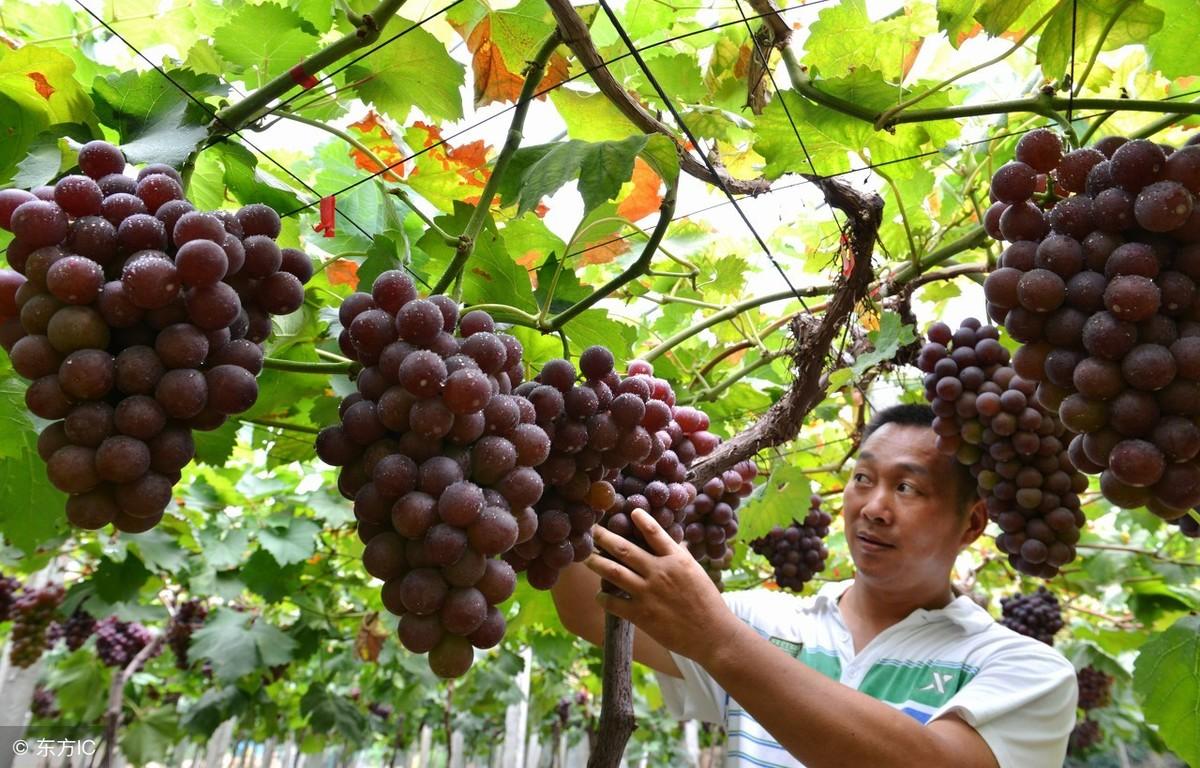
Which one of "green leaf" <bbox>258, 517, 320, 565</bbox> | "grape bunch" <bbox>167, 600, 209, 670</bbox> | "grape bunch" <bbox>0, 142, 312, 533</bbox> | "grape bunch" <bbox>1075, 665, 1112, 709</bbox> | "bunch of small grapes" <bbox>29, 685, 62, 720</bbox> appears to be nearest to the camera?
"grape bunch" <bbox>0, 142, 312, 533</bbox>

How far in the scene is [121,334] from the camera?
0.81 meters

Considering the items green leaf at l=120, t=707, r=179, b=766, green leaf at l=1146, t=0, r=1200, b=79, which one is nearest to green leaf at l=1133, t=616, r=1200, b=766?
green leaf at l=1146, t=0, r=1200, b=79

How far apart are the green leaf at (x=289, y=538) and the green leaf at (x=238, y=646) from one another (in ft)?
2.98

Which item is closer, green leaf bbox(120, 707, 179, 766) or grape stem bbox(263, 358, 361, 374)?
grape stem bbox(263, 358, 361, 374)

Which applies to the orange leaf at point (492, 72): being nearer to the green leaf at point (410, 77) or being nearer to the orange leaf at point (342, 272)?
the green leaf at point (410, 77)

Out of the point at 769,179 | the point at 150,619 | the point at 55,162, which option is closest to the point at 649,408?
the point at 769,179

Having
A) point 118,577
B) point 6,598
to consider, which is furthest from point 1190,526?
point 6,598

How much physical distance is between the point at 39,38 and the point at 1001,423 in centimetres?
231

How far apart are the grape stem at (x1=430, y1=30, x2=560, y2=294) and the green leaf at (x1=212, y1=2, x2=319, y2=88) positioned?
1.23ft

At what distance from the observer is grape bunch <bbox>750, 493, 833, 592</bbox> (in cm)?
295

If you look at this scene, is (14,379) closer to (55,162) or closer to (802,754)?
(55,162)

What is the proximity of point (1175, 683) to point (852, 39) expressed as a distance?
1.69 metres

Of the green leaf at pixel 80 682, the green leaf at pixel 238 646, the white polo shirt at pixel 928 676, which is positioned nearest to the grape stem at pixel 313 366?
the white polo shirt at pixel 928 676

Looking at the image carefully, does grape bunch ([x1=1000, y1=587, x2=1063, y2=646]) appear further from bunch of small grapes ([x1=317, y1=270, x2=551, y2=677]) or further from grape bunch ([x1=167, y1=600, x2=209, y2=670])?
grape bunch ([x1=167, y1=600, x2=209, y2=670])
